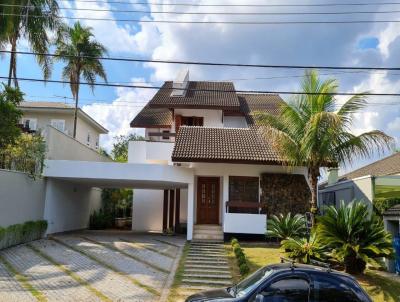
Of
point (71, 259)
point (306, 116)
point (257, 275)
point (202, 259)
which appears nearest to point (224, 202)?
point (202, 259)

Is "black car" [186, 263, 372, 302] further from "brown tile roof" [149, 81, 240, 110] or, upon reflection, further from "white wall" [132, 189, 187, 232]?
"white wall" [132, 189, 187, 232]

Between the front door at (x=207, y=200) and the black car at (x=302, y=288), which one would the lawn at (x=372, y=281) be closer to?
the black car at (x=302, y=288)

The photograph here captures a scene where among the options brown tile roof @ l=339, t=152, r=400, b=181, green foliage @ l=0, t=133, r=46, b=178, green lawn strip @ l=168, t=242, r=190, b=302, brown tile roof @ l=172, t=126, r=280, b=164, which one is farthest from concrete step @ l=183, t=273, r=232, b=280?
brown tile roof @ l=339, t=152, r=400, b=181

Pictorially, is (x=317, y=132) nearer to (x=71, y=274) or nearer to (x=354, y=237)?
(x=354, y=237)

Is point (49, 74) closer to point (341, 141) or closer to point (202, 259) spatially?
point (202, 259)

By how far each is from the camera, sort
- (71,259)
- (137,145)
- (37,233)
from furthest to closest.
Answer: (137,145), (37,233), (71,259)

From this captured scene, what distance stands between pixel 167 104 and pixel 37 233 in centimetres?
995

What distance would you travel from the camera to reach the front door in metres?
20.8

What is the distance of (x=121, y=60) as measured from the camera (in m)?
Answer: 12.1

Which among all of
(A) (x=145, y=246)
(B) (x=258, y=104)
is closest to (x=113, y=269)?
(A) (x=145, y=246)

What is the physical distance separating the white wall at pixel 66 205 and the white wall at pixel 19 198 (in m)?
0.55

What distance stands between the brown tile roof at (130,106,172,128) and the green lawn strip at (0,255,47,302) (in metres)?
13.6

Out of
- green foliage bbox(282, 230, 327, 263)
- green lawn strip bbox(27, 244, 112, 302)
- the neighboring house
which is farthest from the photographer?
the neighboring house

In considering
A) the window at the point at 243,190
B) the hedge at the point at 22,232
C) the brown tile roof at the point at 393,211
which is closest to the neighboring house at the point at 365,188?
the brown tile roof at the point at 393,211
